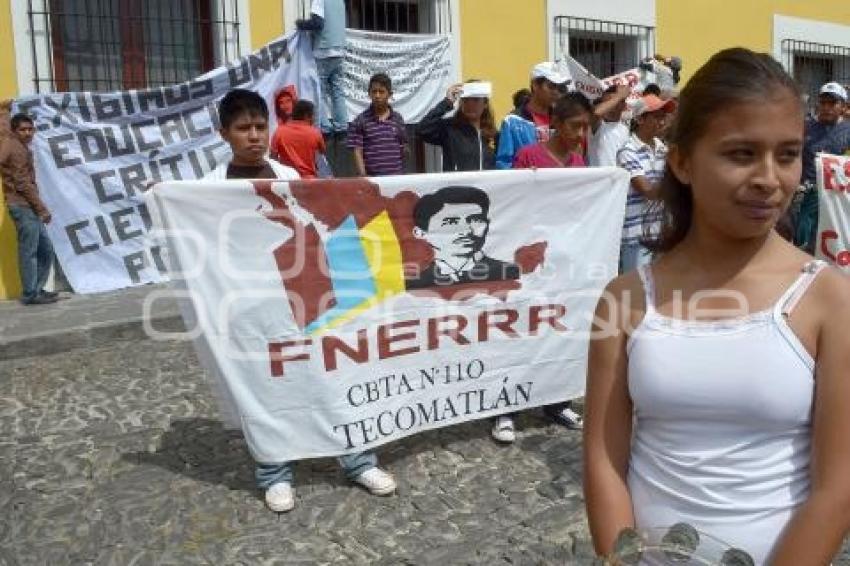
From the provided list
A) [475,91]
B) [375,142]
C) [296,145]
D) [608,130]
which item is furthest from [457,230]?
[296,145]

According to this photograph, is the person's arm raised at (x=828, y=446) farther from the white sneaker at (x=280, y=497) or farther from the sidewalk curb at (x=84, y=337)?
the sidewalk curb at (x=84, y=337)

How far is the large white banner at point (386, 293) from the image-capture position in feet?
11.6

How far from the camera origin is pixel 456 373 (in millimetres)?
4047

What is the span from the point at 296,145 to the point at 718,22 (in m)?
8.00

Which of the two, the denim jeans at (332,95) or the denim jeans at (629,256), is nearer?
the denim jeans at (629,256)

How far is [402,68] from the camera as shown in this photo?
922cm

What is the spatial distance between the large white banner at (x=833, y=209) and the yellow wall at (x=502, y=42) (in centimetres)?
467

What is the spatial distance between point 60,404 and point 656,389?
4285 millimetres

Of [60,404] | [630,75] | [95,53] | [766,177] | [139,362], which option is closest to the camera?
[766,177]

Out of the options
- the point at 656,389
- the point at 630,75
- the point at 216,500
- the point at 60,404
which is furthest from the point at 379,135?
the point at 656,389

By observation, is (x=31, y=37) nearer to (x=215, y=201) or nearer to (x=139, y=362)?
(x=139, y=362)

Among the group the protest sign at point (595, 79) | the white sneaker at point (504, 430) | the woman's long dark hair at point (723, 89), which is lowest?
the white sneaker at point (504, 430)

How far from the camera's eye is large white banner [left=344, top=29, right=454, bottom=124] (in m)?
8.80

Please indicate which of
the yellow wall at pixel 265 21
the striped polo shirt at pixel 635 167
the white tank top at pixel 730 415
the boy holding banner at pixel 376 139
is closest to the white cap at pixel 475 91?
the boy holding banner at pixel 376 139
